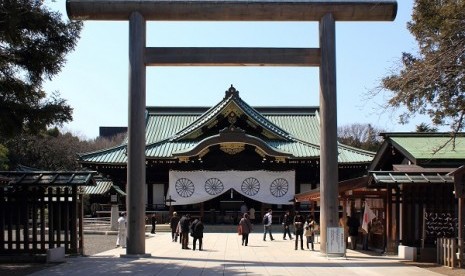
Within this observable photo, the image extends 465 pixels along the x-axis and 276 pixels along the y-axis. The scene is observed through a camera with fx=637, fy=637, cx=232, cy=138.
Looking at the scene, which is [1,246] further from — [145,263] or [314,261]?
[314,261]

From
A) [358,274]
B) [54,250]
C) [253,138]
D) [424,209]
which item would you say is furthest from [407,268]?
[253,138]

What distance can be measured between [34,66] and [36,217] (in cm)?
460

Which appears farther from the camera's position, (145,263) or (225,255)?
(225,255)

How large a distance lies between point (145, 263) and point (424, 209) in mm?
7990

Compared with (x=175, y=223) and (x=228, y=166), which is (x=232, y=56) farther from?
(x=228, y=166)

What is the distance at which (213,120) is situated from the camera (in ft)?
122

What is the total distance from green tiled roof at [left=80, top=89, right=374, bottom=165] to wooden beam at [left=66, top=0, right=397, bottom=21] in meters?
17.5

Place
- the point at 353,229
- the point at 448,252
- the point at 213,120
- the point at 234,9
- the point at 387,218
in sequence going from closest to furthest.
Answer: the point at 448,252
the point at 234,9
the point at 387,218
the point at 353,229
the point at 213,120

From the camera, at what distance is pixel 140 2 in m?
19.0

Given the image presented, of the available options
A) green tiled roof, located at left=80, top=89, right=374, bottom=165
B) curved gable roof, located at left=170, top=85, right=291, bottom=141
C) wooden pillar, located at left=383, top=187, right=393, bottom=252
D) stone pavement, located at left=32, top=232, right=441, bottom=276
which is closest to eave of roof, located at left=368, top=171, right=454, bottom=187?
wooden pillar, located at left=383, top=187, right=393, bottom=252

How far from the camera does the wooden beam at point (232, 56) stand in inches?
757

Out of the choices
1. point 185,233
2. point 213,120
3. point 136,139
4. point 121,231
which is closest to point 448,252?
point 136,139

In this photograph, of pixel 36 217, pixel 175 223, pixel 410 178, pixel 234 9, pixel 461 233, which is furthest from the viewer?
pixel 175 223

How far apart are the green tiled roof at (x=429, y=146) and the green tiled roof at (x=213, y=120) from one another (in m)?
12.9
